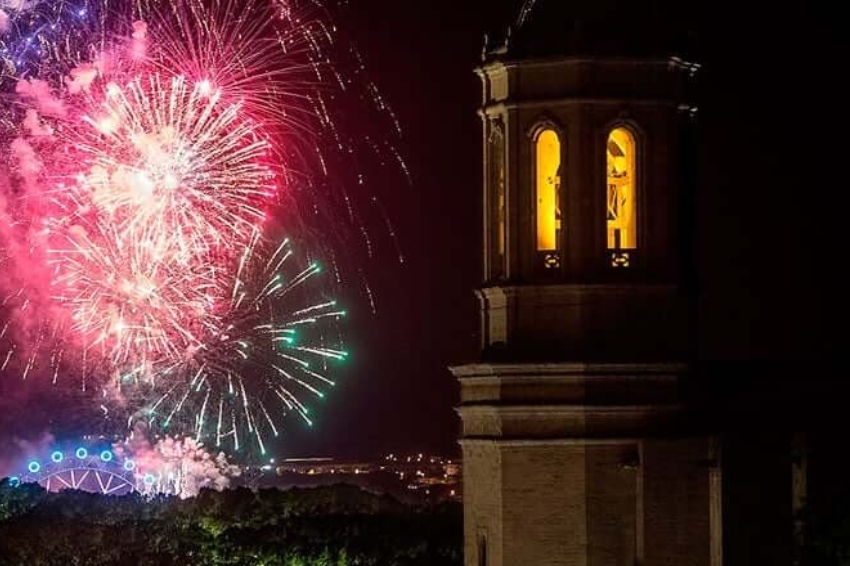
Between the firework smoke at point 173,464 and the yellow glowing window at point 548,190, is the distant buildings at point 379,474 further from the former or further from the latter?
the yellow glowing window at point 548,190

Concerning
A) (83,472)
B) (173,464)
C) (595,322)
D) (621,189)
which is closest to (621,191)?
(621,189)

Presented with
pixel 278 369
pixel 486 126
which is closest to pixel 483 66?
pixel 486 126

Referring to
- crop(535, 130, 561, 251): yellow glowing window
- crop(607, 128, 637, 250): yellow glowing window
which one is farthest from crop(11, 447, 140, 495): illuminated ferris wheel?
crop(607, 128, 637, 250): yellow glowing window

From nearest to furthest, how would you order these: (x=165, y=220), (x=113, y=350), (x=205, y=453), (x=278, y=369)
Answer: (x=165, y=220) → (x=113, y=350) → (x=278, y=369) → (x=205, y=453)

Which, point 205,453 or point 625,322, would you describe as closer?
point 625,322

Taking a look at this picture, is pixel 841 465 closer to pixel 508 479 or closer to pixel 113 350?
pixel 508 479

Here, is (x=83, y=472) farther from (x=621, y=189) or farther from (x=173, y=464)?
(x=621, y=189)

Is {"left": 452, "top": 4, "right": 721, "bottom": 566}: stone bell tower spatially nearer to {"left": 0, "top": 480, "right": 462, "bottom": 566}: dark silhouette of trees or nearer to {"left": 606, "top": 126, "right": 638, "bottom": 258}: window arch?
{"left": 606, "top": 126, "right": 638, "bottom": 258}: window arch

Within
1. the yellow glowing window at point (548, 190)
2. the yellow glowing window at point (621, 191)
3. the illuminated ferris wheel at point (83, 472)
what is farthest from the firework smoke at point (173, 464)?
the yellow glowing window at point (621, 191)

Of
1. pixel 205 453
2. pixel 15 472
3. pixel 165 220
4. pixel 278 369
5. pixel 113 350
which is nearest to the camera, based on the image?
pixel 165 220
